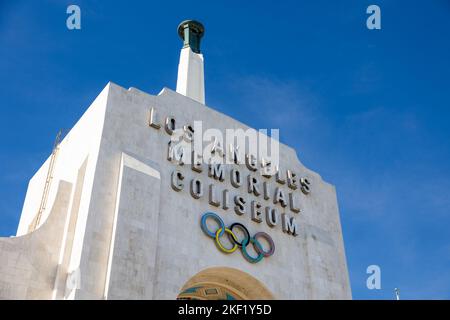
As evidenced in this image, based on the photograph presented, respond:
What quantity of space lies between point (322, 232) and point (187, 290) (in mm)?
7887

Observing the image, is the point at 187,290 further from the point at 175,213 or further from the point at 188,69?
the point at 188,69

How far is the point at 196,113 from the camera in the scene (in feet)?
94.5

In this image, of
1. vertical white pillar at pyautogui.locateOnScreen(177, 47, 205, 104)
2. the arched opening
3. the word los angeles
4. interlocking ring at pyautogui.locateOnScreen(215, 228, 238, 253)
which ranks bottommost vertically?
the arched opening

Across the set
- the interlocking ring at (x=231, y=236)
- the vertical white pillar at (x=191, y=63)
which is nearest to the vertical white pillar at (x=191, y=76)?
the vertical white pillar at (x=191, y=63)

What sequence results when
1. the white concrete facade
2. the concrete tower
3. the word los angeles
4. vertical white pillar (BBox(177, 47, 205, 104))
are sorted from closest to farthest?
the white concrete facade
the concrete tower
the word los angeles
vertical white pillar (BBox(177, 47, 205, 104))

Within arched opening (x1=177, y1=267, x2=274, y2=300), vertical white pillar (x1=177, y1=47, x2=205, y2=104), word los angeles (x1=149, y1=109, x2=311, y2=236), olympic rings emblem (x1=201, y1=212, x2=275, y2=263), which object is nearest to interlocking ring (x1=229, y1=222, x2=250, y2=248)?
olympic rings emblem (x1=201, y1=212, x2=275, y2=263)

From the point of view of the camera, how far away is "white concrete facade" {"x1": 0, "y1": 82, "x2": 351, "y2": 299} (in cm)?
2150

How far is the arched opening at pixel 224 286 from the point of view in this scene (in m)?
25.5

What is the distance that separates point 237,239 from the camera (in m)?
26.1

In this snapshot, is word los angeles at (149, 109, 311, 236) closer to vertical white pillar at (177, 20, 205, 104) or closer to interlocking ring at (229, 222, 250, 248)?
interlocking ring at (229, 222, 250, 248)

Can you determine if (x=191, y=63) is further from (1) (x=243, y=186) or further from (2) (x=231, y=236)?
(2) (x=231, y=236)

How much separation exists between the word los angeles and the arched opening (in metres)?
2.88

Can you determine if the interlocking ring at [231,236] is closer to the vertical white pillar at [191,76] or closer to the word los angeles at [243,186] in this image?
the word los angeles at [243,186]
